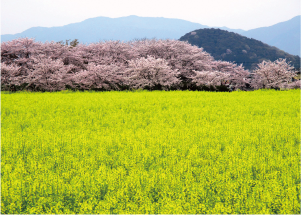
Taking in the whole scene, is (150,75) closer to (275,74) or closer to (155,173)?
(275,74)

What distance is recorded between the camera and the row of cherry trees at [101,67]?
2864 centimetres

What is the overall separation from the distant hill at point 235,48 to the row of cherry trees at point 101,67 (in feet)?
208

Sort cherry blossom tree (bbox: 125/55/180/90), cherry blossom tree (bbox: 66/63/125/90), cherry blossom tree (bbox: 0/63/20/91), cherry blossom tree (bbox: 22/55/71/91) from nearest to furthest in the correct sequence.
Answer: cherry blossom tree (bbox: 0/63/20/91) → cherry blossom tree (bbox: 22/55/71/91) → cherry blossom tree (bbox: 66/63/125/90) → cherry blossom tree (bbox: 125/55/180/90)

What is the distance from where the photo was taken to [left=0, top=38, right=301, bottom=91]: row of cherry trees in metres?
28.6

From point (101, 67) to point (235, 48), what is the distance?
84.6 meters

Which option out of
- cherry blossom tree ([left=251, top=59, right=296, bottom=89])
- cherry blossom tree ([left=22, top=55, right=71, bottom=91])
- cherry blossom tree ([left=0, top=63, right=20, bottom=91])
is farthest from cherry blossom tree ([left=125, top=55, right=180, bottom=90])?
cherry blossom tree ([left=251, top=59, right=296, bottom=89])

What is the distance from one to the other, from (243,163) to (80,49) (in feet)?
113

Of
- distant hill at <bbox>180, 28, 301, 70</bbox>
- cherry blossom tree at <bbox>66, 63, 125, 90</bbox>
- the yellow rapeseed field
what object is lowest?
the yellow rapeseed field

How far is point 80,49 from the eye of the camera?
116 ft

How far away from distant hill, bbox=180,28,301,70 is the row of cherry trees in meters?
63.4

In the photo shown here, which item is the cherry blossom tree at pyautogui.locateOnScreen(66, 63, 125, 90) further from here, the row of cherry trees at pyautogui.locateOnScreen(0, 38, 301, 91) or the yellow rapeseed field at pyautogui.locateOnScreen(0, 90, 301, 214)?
the yellow rapeseed field at pyautogui.locateOnScreen(0, 90, 301, 214)

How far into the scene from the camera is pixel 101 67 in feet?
95.3

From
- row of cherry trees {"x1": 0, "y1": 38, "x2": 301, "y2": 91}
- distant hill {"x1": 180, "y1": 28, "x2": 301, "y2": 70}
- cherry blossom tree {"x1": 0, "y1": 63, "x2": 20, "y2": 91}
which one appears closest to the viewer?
cherry blossom tree {"x1": 0, "y1": 63, "x2": 20, "y2": 91}

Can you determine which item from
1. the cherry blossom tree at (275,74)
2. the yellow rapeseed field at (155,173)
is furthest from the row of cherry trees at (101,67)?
the yellow rapeseed field at (155,173)
